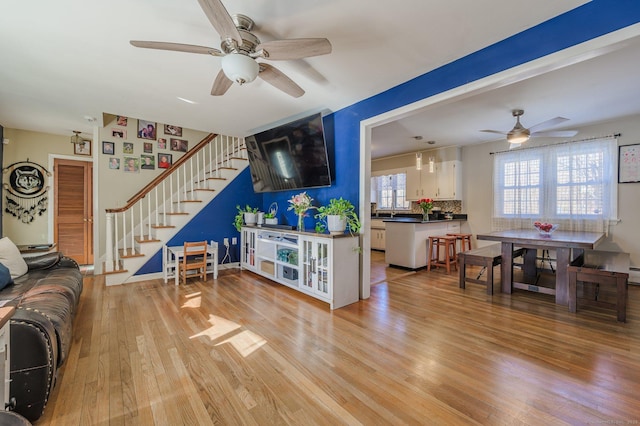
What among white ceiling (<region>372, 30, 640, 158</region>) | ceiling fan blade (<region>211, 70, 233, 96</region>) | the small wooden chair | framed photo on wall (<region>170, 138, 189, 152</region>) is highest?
white ceiling (<region>372, 30, 640, 158</region>)

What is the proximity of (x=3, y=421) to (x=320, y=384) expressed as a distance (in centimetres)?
144

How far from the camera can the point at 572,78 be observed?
280 centimetres

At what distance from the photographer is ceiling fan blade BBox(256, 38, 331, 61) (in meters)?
1.81

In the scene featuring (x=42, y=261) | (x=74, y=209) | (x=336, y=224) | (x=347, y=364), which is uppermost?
(x=74, y=209)

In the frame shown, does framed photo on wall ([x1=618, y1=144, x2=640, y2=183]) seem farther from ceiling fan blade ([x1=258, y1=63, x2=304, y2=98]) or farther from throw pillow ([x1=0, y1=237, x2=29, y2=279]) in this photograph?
throw pillow ([x1=0, y1=237, x2=29, y2=279])

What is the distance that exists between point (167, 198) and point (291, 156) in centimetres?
258

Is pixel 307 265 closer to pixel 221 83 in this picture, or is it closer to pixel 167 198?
pixel 221 83

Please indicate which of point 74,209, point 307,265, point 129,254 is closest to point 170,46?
point 307,265

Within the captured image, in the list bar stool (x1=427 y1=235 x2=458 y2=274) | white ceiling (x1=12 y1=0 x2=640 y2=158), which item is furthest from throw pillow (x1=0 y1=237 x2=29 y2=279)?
bar stool (x1=427 y1=235 x2=458 y2=274)

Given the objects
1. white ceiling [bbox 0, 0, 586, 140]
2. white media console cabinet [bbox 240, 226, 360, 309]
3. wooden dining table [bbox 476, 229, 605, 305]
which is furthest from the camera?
white media console cabinet [bbox 240, 226, 360, 309]

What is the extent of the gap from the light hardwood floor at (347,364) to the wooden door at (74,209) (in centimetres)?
279

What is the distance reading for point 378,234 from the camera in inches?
268

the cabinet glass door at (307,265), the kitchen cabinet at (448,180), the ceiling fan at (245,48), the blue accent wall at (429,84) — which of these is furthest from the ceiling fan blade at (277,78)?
the kitchen cabinet at (448,180)

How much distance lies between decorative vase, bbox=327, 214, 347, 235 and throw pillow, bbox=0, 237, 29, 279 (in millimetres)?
3221
